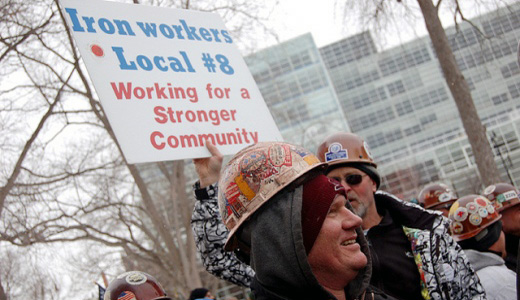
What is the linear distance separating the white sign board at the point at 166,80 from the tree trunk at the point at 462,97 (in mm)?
6177

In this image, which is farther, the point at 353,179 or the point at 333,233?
the point at 353,179

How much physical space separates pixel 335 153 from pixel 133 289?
1.74 m

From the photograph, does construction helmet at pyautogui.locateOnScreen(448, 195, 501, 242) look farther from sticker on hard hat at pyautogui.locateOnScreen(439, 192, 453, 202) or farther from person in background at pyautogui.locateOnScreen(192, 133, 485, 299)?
sticker on hard hat at pyautogui.locateOnScreen(439, 192, 453, 202)

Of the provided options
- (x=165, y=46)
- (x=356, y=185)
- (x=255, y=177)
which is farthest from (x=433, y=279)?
(x=165, y=46)

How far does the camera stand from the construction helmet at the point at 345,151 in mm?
3582

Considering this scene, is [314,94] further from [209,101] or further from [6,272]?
[209,101]

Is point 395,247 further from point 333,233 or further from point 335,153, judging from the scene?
point 333,233

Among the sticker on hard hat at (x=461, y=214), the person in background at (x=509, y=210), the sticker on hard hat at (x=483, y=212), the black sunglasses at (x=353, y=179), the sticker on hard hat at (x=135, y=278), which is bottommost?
the person in background at (x=509, y=210)

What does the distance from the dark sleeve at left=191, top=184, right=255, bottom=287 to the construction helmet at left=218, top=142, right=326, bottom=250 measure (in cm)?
73

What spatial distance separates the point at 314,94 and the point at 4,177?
8757 centimetres

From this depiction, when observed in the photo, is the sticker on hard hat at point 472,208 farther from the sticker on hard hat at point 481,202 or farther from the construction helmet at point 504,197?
the construction helmet at point 504,197

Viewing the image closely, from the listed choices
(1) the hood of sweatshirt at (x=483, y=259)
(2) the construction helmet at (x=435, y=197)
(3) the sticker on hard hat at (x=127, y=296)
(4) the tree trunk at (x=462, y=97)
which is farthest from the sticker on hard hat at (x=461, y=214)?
(4) the tree trunk at (x=462, y=97)

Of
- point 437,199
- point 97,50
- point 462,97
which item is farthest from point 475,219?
point 462,97

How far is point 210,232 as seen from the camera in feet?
9.93
